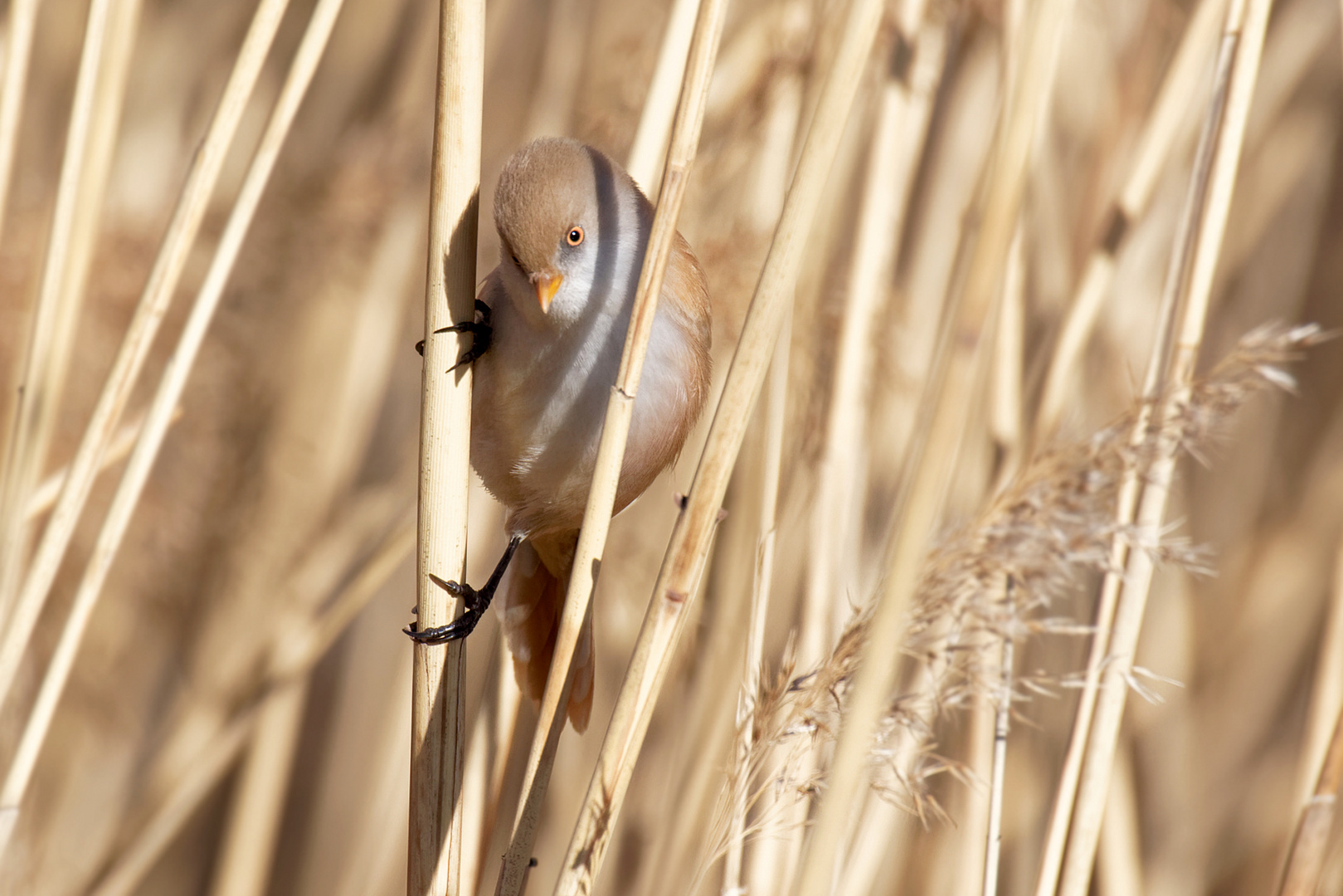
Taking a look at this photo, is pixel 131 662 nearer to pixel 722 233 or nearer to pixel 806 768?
pixel 722 233

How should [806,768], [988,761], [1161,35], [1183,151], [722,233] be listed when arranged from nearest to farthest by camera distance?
[806,768], [988,761], [722,233], [1161,35], [1183,151]

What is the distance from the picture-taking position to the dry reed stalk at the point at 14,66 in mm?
1188

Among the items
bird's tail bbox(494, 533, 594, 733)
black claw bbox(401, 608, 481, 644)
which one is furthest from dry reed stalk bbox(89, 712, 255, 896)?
black claw bbox(401, 608, 481, 644)

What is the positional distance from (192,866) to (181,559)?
2.17 ft

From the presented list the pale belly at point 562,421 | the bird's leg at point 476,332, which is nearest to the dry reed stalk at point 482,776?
the pale belly at point 562,421

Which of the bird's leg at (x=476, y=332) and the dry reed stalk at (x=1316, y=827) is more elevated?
the bird's leg at (x=476, y=332)

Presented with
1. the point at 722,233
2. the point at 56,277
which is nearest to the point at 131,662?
the point at 56,277

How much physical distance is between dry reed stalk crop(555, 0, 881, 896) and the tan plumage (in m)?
0.30

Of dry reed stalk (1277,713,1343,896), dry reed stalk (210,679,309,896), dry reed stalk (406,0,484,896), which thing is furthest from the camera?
dry reed stalk (210,679,309,896)

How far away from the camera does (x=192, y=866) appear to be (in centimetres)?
224

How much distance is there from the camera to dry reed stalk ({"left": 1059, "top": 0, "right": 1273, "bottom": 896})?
1.15 m

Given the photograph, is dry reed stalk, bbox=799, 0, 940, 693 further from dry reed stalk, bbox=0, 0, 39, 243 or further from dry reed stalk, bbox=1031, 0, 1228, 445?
dry reed stalk, bbox=0, 0, 39, 243

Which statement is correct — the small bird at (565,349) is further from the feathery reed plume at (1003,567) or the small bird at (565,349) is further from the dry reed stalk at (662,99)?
the feathery reed plume at (1003,567)

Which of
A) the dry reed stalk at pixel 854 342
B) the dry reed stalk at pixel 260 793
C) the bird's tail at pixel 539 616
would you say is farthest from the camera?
the dry reed stalk at pixel 260 793
